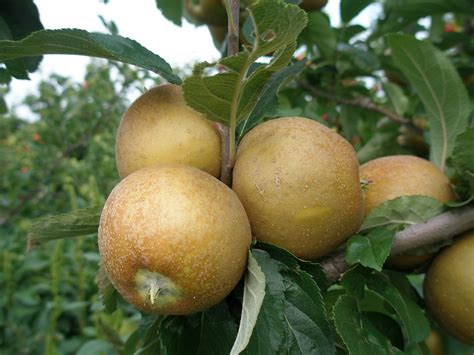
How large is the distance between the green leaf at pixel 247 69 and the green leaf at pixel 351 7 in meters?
1.14

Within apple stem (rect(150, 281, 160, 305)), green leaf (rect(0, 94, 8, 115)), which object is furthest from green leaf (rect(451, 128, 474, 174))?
green leaf (rect(0, 94, 8, 115))

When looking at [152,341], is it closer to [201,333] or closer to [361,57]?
[201,333]

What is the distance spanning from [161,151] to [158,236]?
0.22m

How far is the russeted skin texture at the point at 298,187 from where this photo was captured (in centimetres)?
96

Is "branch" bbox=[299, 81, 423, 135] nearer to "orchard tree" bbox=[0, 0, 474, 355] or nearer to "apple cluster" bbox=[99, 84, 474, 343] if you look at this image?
"orchard tree" bbox=[0, 0, 474, 355]

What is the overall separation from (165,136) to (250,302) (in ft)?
1.14

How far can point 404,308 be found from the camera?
113cm

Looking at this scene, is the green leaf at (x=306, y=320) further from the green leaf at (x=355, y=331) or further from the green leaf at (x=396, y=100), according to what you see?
the green leaf at (x=396, y=100)

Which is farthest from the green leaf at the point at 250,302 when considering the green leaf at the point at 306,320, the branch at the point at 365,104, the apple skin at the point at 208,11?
the branch at the point at 365,104

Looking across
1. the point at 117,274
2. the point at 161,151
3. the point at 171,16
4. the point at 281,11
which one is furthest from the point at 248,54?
the point at 171,16

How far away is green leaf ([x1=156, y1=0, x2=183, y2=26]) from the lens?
1738mm

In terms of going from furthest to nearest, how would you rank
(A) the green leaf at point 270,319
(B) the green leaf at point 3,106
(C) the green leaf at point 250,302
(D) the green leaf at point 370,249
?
(B) the green leaf at point 3,106 → (D) the green leaf at point 370,249 → (A) the green leaf at point 270,319 → (C) the green leaf at point 250,302

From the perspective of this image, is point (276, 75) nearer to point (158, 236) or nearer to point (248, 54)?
point (248, 54)

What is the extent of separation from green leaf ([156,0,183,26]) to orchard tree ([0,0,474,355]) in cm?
51
